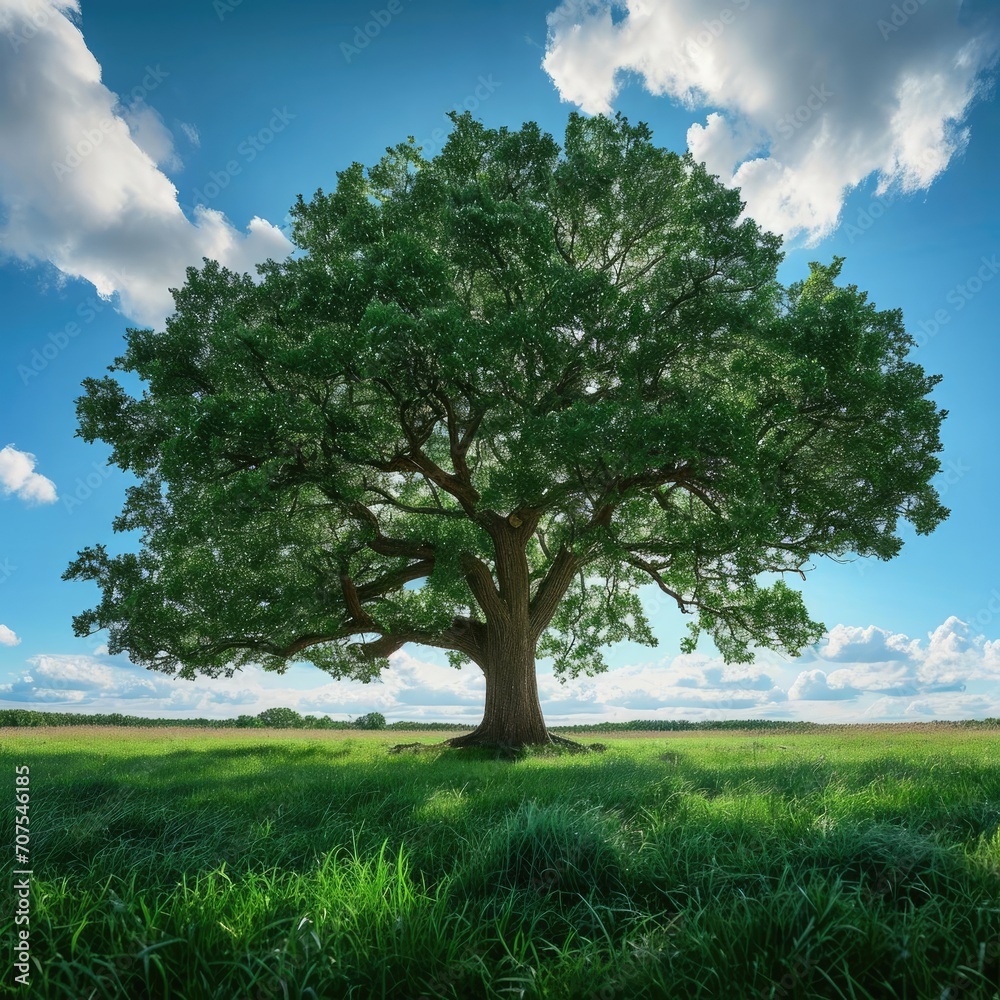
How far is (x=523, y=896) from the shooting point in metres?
4.50

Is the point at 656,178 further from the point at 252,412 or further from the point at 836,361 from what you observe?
the point at 252,412

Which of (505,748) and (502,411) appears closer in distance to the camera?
(502,411)

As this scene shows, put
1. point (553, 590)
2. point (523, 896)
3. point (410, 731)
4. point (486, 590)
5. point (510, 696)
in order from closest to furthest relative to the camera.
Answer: point (523, 896)
point (510, 696)
point (486, 590)
point (553, 590)
point (410, 731)

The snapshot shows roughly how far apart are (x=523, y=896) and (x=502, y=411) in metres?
12.5

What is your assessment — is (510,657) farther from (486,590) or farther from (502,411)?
(502,411)

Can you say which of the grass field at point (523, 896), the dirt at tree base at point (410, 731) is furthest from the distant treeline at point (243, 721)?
the grass field at point (523, 896)

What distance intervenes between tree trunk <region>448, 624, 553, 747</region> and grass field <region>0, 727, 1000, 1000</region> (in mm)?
11464

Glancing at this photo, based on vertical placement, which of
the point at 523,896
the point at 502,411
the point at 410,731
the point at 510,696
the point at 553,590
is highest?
the point at 502,411

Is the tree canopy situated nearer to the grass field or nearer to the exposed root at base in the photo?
the exposed root at base

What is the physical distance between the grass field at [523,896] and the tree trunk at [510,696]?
11.5 metres

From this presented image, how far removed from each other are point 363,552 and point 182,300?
900 cm

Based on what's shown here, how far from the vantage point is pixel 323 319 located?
647 inches

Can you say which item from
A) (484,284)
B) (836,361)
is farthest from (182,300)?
(836,361)

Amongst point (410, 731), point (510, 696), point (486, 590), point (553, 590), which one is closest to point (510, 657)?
point (510, 696)
